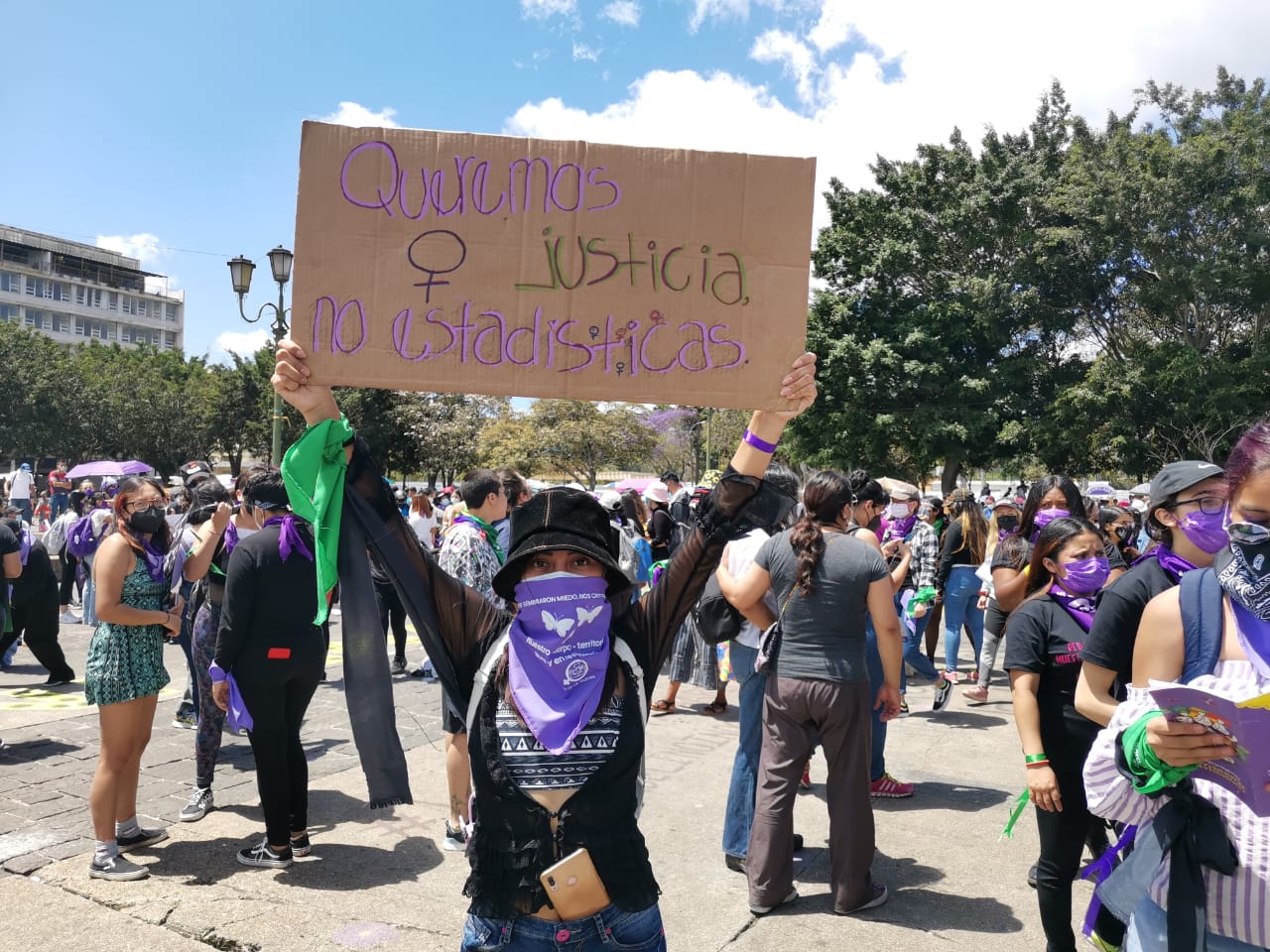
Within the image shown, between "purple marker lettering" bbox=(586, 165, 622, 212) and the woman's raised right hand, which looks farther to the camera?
"purple marker lettering" bbox=(586, 165, 622, 212)

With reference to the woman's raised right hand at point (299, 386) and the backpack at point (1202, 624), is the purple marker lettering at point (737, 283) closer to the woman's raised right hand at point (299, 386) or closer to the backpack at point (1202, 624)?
Answer: the woman's raised right hand at point (299, 386)

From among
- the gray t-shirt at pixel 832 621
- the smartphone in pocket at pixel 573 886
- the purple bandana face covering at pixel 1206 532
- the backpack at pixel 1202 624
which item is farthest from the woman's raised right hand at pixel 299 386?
the purple bandana face covering at pixel 1206 532

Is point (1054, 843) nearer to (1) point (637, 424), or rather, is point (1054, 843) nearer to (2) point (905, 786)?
(2) point (905, 786)

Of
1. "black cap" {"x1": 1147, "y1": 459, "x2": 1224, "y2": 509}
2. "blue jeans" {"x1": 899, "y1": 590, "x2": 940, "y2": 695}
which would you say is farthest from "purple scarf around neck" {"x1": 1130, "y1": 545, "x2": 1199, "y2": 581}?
"blue jeans" {"x1": 899, "y1": 590, "x2": 940, "y2": 695}

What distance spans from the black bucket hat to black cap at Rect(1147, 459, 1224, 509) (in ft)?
6.39

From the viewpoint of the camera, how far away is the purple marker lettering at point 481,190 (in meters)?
2.38

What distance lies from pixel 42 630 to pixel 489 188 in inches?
332

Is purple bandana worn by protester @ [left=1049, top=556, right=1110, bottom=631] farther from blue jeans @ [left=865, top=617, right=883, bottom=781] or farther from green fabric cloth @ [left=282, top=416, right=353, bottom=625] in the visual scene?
green fabric cloth @ [left=282, top=416, right=353, bottom=625]

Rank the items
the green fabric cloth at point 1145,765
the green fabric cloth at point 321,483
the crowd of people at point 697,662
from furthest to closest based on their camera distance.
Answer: the green fabric cloth at point 321,483 → the crowd of people at point 697,662 → the green fabric cloth at point 1145,765

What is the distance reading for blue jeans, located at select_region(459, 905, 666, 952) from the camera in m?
2.18

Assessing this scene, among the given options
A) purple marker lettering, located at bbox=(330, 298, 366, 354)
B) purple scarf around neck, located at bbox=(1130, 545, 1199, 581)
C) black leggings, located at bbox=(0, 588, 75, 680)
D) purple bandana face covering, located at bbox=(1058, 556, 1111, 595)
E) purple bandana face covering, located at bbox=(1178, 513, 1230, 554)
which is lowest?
black leggings, located at bbox=(0, 588, 75, 680)

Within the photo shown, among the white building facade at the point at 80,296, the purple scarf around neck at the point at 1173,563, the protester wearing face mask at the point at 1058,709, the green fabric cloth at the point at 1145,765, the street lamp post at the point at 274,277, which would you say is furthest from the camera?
the white building facade at the point at 80,296

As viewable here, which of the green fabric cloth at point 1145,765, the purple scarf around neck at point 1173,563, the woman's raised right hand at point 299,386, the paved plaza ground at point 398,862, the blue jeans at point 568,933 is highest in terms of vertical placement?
the woman's raised right hand at point 299,386

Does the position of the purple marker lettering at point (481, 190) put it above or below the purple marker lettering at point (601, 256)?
above
